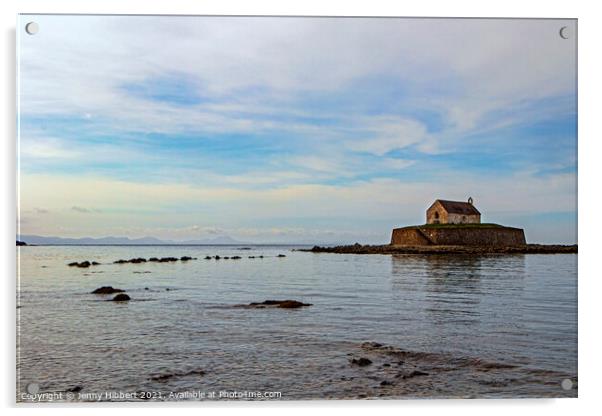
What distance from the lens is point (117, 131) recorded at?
11.9 feet

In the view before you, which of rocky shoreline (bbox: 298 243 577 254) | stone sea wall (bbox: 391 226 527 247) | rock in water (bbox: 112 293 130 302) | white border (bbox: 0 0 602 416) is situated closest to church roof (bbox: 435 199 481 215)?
stone sea wall (bbox: 391 226 527 247)

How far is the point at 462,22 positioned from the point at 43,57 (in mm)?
2507

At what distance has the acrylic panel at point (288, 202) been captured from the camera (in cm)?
348

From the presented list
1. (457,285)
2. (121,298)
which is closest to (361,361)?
(457,285)

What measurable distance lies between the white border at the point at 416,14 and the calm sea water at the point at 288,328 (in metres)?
0.08

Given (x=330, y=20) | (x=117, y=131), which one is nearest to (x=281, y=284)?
(x=117, y=131)

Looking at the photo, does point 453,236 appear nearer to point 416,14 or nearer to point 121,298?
point 416,14

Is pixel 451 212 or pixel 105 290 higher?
pixel 451 212

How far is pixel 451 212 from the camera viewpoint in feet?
12.0

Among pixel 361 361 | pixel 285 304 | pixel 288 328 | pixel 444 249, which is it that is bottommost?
pixel 361 361

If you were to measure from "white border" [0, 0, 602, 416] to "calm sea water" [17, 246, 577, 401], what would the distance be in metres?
0.08

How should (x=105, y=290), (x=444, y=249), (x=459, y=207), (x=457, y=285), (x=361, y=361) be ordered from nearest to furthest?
(x=361, y=361)
(x=105, y=290)
(x=459, y=207)
(x=457, y=285)
(x=444, y=249)

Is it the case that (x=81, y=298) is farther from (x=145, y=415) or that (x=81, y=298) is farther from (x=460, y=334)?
(x=460, y=334)

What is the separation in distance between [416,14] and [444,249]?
1492 mm
